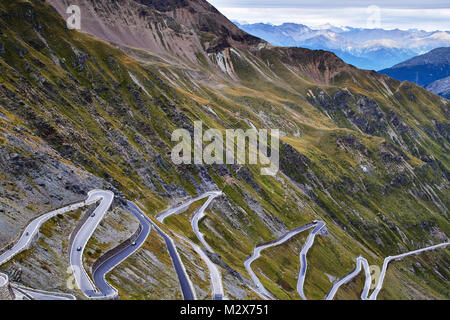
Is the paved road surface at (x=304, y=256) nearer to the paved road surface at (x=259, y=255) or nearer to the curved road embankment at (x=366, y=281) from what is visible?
the paved road surface at (x=259, y=255)

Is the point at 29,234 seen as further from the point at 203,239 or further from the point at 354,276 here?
the point at 354,276

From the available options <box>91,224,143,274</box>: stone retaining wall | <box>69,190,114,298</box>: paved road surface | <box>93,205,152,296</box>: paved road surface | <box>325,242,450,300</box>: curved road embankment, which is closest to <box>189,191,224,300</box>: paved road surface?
<box>93,205,152,296</box>: paved road surface

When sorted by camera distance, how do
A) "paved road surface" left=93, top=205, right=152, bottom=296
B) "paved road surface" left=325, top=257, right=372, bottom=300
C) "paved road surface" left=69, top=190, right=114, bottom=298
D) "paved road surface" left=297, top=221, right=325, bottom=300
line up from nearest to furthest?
1. "paved road surface" left=69, top=190, right=114, bottom=298
2. "paved road surface" left=93, top=205, right=152, bottom=296
3. "paved road surface" left=297, top=221, right=325, bottom=300
4. "paved road surface" left=325, top=257, right=372, bottom=300

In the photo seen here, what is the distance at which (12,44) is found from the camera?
144 metres

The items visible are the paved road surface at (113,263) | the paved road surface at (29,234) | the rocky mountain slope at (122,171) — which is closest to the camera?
the paved road surface at (29,234)

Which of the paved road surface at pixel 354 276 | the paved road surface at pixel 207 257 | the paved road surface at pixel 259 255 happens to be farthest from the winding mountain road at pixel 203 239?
the paved road surface at pixel 354 276

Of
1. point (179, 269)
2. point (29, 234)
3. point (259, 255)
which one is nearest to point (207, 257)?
point (179, 269)

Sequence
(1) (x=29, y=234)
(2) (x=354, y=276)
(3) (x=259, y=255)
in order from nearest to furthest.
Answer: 1. (1) (x=29, y=234)
2. (3) (x=259, y=255)
3. (2) (x=354, y=276)

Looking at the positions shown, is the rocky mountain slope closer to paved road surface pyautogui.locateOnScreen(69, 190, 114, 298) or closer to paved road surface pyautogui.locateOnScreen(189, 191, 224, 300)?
paved road surface pyautogui.locateOnScreen(69, 190, 114, 298)

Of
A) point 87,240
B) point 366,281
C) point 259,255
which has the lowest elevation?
point 366,281

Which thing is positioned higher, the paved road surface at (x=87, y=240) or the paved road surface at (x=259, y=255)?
the paved road surface at (x=87, y=240)

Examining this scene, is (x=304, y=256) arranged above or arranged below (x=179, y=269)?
below

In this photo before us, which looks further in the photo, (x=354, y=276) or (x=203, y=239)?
(x=354, y=276)

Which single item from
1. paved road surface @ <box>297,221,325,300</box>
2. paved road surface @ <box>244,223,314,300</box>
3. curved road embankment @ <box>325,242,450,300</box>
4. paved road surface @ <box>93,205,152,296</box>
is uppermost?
paved road surface @ <box>93,205,152,296</box>
